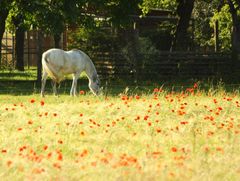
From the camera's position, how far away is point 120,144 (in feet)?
40.7

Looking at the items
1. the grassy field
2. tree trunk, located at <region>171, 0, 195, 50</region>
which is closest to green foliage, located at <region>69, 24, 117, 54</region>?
tree trunk, located at <region>171, 0, 195, 50</region>

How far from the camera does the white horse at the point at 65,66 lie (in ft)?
84.0

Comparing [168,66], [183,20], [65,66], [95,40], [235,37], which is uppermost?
[183,20]

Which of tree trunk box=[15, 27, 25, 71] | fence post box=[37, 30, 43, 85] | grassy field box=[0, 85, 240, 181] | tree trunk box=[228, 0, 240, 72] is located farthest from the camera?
tree trunk box=[15, 27, 25, 71]

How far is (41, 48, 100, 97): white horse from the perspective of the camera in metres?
25.6

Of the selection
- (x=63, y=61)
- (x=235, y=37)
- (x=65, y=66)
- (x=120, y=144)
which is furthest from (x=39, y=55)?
(x=120, y=144)

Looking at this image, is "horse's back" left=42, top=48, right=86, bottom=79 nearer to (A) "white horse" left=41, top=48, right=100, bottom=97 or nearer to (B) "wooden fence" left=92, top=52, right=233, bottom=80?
(A) "white horse" left=41, top=48, right=100, bottom=97

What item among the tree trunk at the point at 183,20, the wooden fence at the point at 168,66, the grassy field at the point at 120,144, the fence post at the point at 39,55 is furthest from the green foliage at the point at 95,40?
the grassy field at the point at 120,144

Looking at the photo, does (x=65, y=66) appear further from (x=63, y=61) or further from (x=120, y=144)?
(x=120, y=144)

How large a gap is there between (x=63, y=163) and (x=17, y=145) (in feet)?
6.16

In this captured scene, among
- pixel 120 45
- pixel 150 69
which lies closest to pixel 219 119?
pixel 150 69

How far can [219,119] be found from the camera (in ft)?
49.4

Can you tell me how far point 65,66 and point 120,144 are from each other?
14241 millimetres

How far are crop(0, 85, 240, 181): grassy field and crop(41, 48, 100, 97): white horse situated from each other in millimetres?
7446
